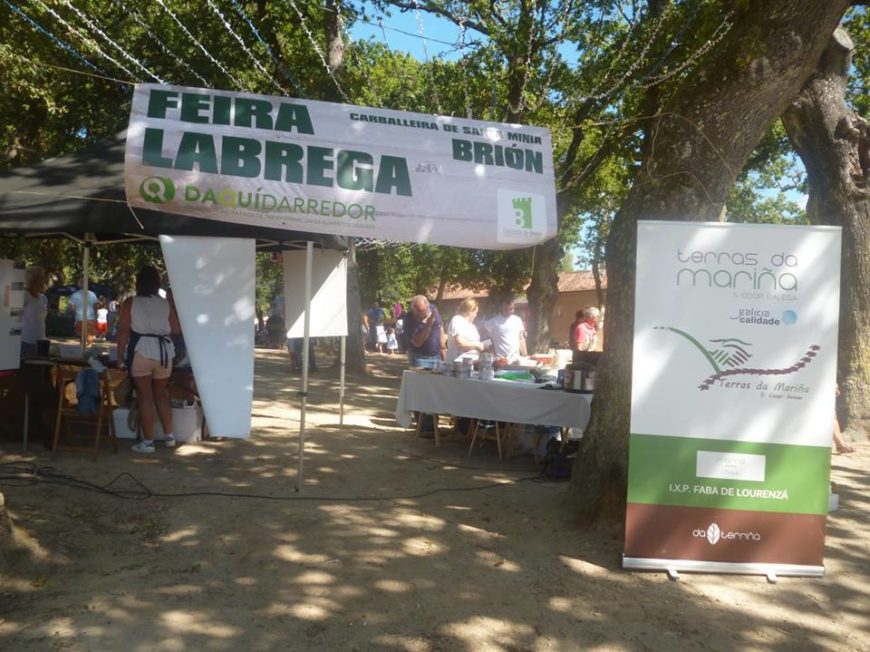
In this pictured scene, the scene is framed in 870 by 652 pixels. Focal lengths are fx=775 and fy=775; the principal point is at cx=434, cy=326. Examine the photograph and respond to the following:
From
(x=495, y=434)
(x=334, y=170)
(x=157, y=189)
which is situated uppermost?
(x=334, y=170)

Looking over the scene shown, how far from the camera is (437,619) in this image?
3918 mm

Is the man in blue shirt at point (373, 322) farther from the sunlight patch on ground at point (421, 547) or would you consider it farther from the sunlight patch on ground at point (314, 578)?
the sunlight patch on ground at point (314, 578)

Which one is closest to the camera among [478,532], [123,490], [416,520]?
[478,532]

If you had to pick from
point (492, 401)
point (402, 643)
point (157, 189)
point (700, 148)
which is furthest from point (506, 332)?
point (402, 643)

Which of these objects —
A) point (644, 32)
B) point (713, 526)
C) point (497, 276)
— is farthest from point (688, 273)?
point (497, 276)

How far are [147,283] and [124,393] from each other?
1.29m

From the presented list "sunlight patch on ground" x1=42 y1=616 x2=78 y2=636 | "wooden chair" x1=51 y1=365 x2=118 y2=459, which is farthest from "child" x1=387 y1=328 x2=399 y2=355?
"sunlight patch on ground" x1=42 y1=616 x2=78 y2=636

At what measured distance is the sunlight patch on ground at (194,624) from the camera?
12.0ft

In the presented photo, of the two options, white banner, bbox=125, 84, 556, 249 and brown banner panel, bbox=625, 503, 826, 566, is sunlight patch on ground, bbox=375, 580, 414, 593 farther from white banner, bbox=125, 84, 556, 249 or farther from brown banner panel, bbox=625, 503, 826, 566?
white banner, bbox=125, 84, 556, 249

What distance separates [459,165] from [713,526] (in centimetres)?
315

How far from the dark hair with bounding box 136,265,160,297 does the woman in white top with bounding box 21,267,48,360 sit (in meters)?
1.77

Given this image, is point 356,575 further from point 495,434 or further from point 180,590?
point 495,434

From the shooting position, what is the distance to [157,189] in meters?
5.42

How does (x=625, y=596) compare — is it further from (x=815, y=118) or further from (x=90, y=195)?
(x=815, y=118)
